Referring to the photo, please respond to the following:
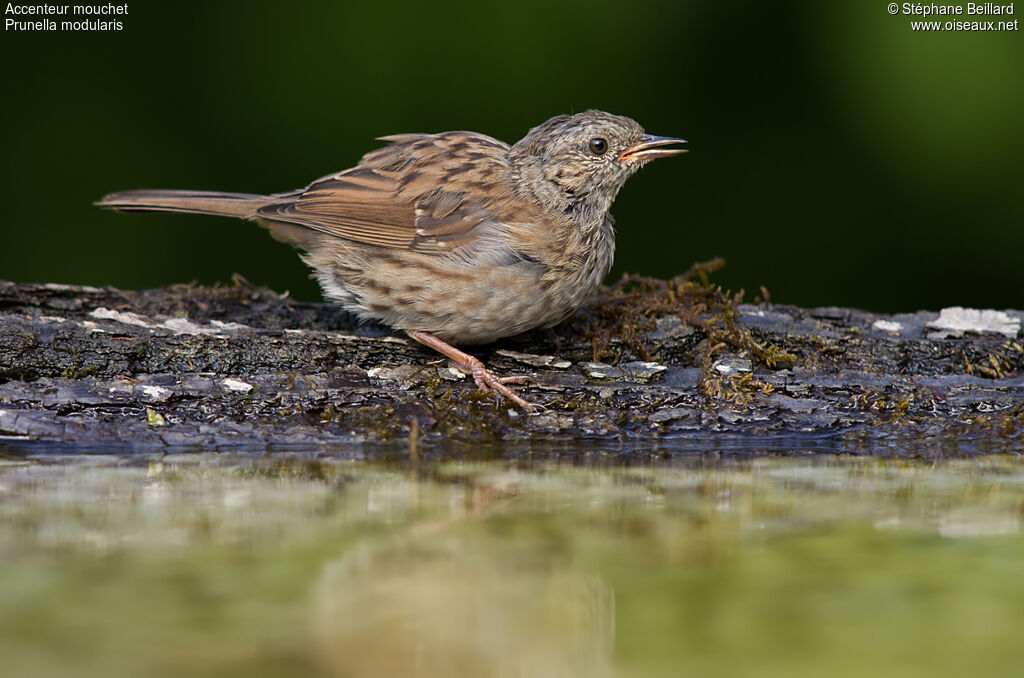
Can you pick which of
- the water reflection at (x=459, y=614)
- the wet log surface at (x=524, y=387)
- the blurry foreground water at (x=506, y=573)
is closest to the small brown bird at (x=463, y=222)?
the wet log surface at (x=524, y=387)

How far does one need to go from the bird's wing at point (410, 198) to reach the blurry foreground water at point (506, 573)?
155cm

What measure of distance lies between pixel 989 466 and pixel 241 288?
120 inches

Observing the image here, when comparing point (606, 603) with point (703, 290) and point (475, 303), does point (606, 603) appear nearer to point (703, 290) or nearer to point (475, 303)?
point (475, 303)

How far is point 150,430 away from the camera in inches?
133

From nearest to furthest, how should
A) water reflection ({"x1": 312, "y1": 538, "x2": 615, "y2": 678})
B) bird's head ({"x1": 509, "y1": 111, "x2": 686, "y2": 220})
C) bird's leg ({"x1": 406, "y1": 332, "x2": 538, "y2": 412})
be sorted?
water reflection ({"x1": 312, "y1": 538, "x2": 615, "y2": 678})
bird's leg ({"x1": 406, "y1": 332, "x2": 538, "y2": 412})
bird's head ({"x1": 509, "y1": 111, "x2": 686, "y2": 220})

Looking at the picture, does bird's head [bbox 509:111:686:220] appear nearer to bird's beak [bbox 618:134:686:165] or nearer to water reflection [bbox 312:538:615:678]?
bird's beak [bbox 618:134:686:165]

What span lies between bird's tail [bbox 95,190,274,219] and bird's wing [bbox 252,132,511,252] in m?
0.12

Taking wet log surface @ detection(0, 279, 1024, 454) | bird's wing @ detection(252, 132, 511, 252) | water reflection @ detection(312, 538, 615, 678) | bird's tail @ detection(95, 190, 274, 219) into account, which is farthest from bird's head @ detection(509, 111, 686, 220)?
water reflection @ detection(312, 538, 615, 678)

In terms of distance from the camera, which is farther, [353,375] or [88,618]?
[353,375]

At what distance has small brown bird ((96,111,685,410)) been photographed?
4066 mm

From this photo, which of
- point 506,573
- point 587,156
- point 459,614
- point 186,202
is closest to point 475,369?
point 587,156

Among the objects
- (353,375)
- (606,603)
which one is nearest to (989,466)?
(606,603)

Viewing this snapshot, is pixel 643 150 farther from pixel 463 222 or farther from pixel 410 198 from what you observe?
pixel 410 198

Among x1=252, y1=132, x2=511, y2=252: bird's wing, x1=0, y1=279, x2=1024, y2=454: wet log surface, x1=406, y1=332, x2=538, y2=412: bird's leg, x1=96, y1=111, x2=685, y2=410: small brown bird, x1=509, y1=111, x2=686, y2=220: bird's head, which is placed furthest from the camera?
x1=509, y1=111, x2=686, y2=220: bird's head
